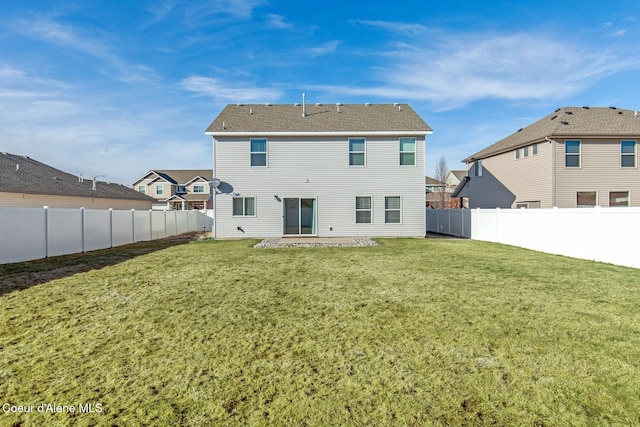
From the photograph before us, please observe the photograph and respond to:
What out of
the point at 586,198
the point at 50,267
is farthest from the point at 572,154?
the point at 50,267

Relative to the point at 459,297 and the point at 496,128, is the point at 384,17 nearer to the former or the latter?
the point at 459,297

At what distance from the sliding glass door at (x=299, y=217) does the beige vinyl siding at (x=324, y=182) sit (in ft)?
0.89

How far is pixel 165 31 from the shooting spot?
13.0 metres

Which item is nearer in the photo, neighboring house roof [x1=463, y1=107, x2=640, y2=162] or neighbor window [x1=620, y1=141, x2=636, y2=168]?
neighboring house roof [x1=463, y1=107, x2=640, y2=162]

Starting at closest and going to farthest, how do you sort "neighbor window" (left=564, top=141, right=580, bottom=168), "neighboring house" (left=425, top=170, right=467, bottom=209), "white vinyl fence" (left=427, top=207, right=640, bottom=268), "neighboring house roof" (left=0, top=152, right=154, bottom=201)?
"white vinyl fence" (left=427, top=207, right=640, bottom=268) → "neighbor window" (left=564, top=141, right=580, bottom=168) → "neighboring house roof" (left=0, top=152, right=154, bottom=201) → "neighboring house" (left=425, top=170, right=467, bottom=209)

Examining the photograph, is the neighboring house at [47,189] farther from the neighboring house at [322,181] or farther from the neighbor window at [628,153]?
the neighbor window at [628,153]

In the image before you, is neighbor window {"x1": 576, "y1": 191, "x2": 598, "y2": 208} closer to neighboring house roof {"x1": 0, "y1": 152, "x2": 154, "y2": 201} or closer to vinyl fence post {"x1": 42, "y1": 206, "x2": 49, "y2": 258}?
vinyl fence post {"x1": 42, "y1": 206, "x2": 49, "y2": 258}

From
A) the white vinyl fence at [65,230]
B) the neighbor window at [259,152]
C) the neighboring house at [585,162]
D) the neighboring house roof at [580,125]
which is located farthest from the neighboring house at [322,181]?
the neighboring house roof at [580,125]

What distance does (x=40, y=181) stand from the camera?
65.3 feet

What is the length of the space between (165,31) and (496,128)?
2339 centimetres

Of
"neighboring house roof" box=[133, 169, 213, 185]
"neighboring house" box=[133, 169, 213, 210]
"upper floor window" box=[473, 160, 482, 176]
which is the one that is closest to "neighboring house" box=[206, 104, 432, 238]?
"upper floor window" box=[473, 160, 482, 176]

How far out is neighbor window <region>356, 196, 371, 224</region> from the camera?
15.6 meters

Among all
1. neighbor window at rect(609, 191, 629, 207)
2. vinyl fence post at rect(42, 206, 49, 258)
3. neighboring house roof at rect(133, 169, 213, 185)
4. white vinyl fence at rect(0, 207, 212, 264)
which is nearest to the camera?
white vinyl fence at rect(0, 207, 212, 264)

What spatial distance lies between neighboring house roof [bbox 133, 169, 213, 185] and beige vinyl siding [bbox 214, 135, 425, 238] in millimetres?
36680
